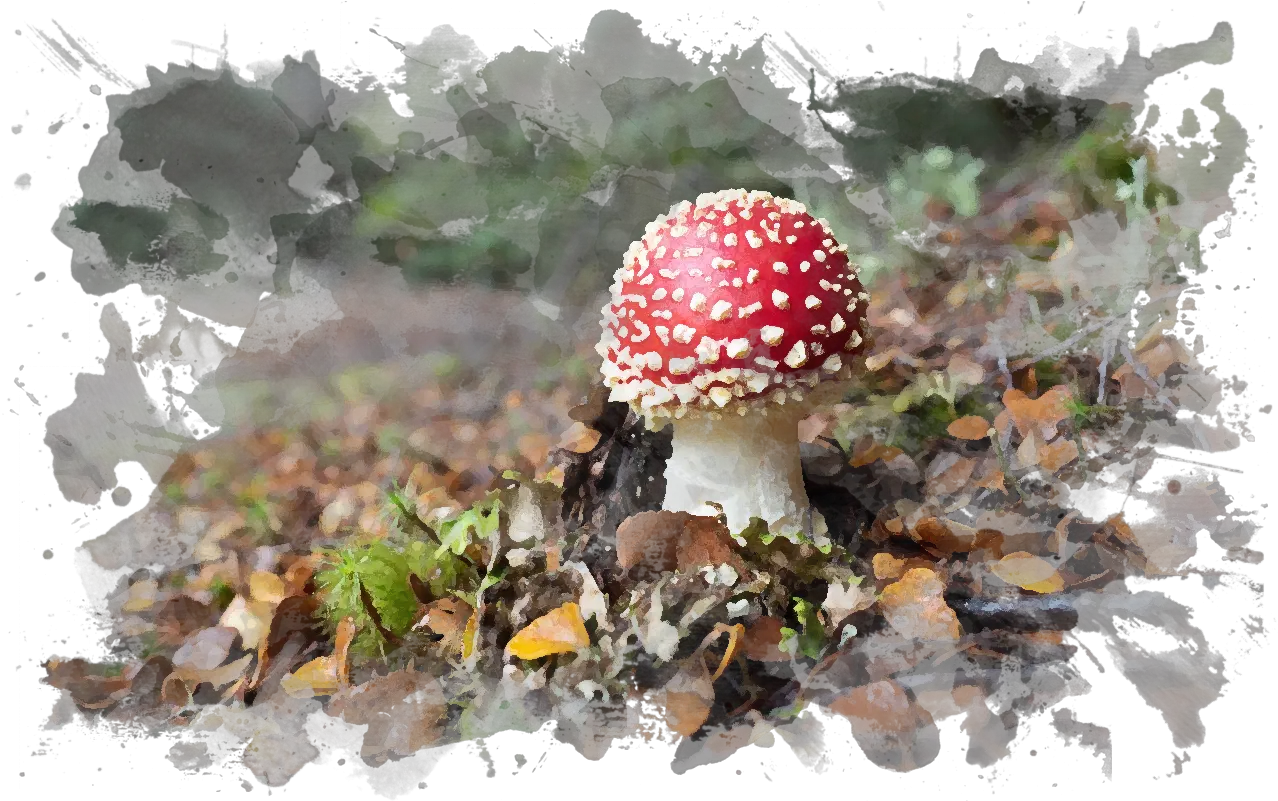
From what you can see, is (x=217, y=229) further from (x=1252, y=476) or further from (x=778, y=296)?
(x=1252, y=476)

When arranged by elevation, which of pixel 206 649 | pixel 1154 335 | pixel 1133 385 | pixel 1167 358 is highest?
pixel 1154 335

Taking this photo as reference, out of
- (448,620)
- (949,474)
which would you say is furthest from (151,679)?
(949,474)

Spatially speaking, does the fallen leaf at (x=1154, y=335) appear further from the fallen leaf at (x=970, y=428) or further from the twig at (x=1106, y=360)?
the fallen leaf at (x=970, y=428)

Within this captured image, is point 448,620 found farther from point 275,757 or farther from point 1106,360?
point 1106,360

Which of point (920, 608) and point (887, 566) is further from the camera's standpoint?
point (887, 566)

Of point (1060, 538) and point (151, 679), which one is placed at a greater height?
point (1060, 538)

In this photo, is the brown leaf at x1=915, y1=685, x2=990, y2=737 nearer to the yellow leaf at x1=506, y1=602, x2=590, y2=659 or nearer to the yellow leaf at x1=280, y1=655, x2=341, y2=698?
the yellow leaf at x1=506, y1=602, x2=590, y2=659
